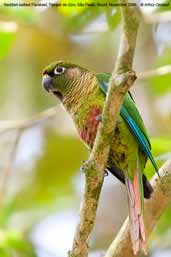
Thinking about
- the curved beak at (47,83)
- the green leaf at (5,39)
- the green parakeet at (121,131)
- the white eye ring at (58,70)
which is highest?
the green leaf at (5,39)

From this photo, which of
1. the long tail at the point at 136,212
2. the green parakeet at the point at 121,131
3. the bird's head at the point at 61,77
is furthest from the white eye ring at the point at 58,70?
the long tail at the point at 136,212

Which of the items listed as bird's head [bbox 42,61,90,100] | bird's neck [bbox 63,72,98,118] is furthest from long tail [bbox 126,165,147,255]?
bird's head [bbox 42,61,90,100]

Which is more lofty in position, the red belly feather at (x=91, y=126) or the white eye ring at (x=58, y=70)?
the white eye ring at (x=58, y=70)

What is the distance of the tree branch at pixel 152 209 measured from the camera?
2514 millimetres

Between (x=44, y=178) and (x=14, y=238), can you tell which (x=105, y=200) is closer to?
(x=44, y=178)

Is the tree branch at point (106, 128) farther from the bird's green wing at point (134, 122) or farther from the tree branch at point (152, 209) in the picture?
the bird's green wing at point (134, 122)

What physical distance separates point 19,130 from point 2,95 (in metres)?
1.46

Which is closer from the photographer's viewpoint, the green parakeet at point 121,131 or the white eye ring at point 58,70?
the green parakeet at point 121,131

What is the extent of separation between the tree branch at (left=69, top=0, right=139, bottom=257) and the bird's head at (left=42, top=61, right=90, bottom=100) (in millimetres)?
807

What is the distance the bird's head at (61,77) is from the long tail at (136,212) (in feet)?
1.64

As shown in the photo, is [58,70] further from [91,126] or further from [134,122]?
[134,122]

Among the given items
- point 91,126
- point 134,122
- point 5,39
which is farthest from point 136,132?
point 5,39

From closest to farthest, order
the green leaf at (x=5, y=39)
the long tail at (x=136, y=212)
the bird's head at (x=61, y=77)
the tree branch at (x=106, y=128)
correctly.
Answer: the tree branch at (x=106, y=128)
the long tail at (x=136, y=212)
the bird's head at (x=61, y=77)
the green leaf at (x=5, y=39)

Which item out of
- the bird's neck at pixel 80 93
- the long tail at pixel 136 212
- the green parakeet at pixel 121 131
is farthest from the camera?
the bird's neck at pixel 80 93
